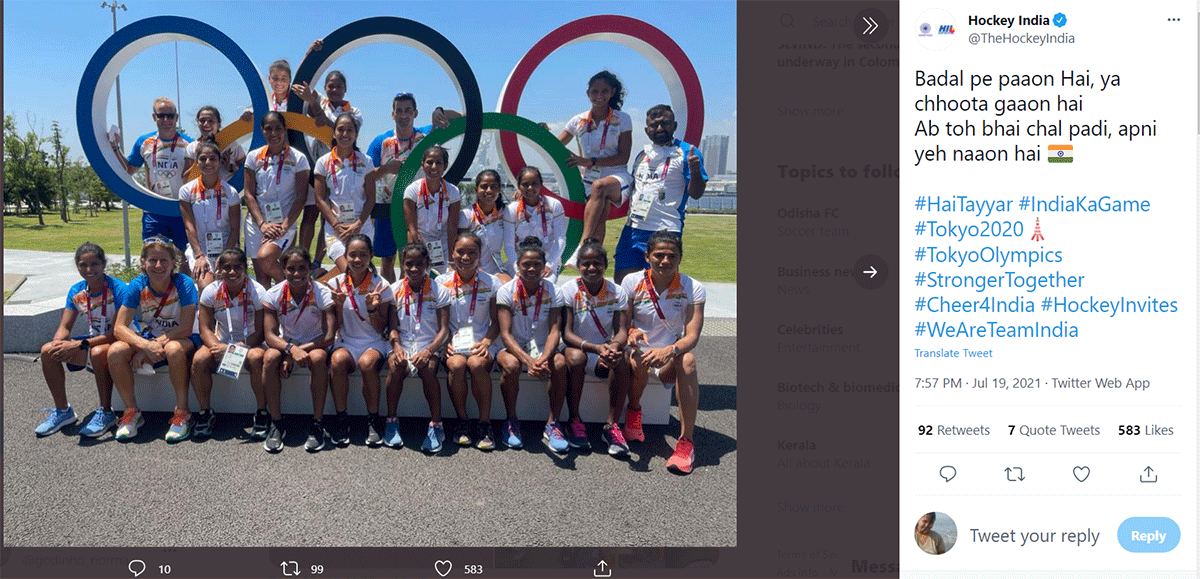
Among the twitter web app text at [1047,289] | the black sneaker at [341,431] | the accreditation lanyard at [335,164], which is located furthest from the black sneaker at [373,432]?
the twitter web app text at [1047,289]

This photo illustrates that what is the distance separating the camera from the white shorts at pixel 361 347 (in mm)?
4059

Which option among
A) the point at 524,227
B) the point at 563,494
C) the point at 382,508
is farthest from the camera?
the point at 524,227

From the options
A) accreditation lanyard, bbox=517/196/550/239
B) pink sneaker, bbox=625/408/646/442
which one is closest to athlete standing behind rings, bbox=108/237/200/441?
accreditation lanyard, bbox=517/196/550/239

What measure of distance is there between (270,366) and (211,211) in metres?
1.61

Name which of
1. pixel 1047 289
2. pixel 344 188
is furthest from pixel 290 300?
pixel 1047 289

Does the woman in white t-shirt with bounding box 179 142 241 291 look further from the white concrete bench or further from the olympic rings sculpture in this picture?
the white concrete bench

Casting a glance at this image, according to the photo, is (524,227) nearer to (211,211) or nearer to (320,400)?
(320,400)

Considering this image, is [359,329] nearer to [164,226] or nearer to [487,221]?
[487,221]

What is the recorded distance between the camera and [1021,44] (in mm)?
2172

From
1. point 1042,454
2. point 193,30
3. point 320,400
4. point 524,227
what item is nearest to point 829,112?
point 1042,454

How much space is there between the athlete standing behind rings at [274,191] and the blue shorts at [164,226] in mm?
849

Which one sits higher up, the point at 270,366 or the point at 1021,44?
the point at 1021,44

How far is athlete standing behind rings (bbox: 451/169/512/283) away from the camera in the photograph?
186 inches

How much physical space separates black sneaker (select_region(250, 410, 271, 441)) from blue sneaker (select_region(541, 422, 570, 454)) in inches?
63.5
